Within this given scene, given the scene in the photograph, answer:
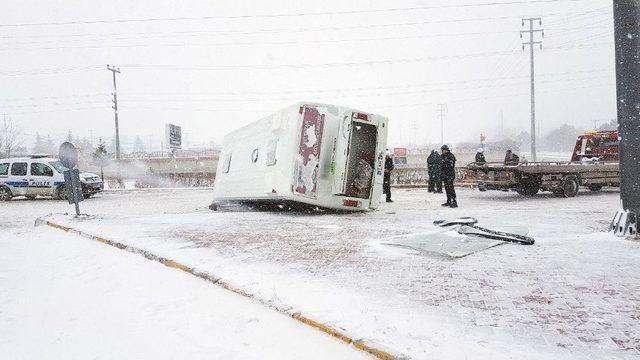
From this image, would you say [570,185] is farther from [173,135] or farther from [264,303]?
[173,135]

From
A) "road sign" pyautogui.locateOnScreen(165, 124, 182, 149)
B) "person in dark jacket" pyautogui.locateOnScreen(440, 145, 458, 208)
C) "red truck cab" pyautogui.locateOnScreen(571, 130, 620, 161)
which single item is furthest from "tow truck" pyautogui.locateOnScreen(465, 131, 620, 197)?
"road sign" pyautogui.locateOnScreen(165, 124, 182, 149)

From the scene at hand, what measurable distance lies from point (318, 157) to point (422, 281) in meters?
5.56

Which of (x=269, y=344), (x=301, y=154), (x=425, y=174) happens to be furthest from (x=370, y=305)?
(x=425, y=174)

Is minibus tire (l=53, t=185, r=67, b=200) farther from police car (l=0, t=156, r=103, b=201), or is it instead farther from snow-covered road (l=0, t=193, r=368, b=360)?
snow-covered road (l=0, t=193, r=368, b=360)

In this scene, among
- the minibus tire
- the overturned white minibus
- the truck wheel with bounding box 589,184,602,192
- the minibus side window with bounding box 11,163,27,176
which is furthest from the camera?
the minibus side window with bounding box 11,163,27,176

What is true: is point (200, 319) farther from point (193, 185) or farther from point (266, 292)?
point (193, 185)

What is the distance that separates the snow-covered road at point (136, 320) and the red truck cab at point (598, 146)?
17.0 meters

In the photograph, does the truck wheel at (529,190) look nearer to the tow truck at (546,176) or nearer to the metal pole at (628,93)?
the tow truck at (546,176)

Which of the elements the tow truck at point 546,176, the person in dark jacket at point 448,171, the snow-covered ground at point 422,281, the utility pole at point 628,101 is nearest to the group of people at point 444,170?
the person in dark jacket at point 448,171

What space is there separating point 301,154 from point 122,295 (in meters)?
5.52

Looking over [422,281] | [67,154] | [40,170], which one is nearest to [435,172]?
[67,154]

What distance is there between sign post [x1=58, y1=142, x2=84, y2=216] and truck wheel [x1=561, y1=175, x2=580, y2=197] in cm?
1406

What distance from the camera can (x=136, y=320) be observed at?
3486 millimetres

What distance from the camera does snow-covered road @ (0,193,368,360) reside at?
290 cm
